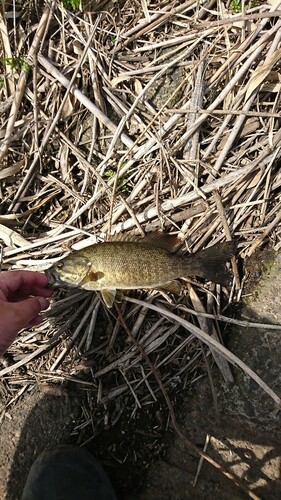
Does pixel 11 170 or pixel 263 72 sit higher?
pixel 263 72

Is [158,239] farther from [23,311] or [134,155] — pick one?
[23,311]

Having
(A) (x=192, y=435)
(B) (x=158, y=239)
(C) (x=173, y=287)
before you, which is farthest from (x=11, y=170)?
(A) (x=192, y=435)

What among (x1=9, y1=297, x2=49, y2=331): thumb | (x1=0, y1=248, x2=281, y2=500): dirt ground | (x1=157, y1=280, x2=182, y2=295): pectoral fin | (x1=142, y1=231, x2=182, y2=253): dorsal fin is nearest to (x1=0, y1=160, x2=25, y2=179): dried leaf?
(x1=142, y1=231, x2=182, y2=253): dorsal fin

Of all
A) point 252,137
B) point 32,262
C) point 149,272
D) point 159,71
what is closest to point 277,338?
point 149,272

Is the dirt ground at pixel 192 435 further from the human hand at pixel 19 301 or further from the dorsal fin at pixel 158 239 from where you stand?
the human hand at pixel 19 301

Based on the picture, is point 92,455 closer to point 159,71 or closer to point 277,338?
point 277,338

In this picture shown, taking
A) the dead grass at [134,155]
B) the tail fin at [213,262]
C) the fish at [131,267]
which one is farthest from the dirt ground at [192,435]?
the fish at [131,267]
